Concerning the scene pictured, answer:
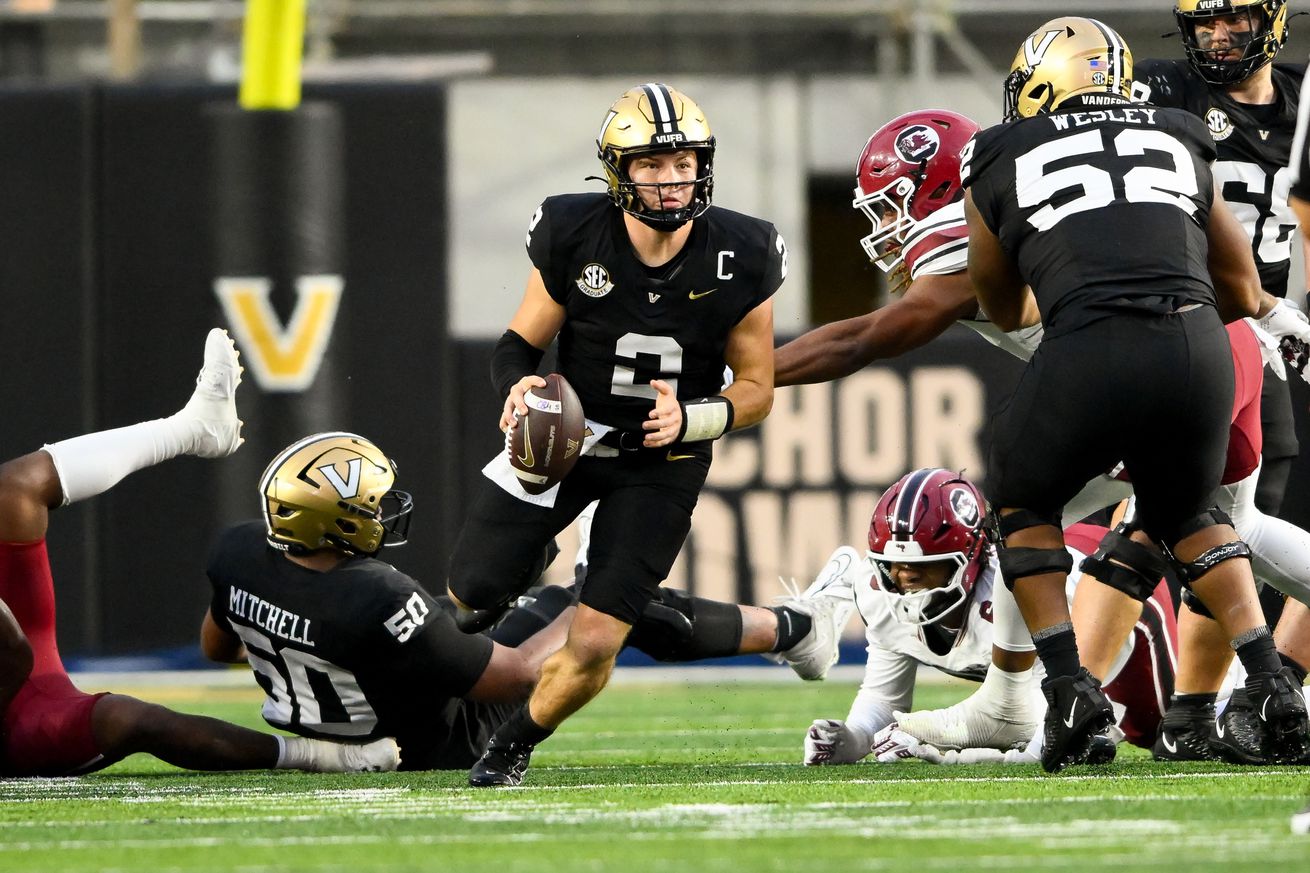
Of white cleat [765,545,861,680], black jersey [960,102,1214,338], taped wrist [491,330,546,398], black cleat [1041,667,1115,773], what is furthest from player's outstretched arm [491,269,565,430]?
white cleat [765,545,861,680]

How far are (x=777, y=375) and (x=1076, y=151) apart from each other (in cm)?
106

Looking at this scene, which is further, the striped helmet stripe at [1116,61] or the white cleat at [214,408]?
the white cleat at [214,408]

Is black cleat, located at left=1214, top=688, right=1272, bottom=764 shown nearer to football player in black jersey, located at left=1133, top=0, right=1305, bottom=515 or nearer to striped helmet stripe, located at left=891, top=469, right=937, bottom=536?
football player in black jersey, located at left=1133, top=0, right=1305, bottom=515

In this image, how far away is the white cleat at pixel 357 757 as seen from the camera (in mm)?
4891

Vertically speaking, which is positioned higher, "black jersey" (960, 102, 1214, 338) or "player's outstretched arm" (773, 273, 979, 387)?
"black jersey" (960, 102, 1214, 338)

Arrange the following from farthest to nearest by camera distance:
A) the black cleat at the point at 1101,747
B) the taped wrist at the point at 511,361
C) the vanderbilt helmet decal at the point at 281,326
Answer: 1. the vanderbilt helmet decal at the point at 281,326
2. the taped wrist at the point at 511,361
3. the black cleat at the point at 1101,747

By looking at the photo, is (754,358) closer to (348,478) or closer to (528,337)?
(528,337)

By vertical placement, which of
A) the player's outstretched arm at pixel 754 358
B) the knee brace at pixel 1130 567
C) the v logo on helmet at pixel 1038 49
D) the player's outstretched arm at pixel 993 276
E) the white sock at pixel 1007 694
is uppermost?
the v logo on helmet at pixel 1038 49

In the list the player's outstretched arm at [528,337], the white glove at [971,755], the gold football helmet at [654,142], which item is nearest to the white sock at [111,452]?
the player's outstretched arm at [528,337]

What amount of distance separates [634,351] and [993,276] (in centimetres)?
85

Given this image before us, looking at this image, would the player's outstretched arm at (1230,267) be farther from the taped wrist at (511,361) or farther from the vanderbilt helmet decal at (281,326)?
the vanderbilt helmet decal at (281,326)

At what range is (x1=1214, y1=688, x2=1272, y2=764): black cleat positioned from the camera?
4449mm

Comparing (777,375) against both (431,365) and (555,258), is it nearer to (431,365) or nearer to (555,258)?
(555,258)

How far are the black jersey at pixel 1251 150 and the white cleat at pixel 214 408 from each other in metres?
2.66
